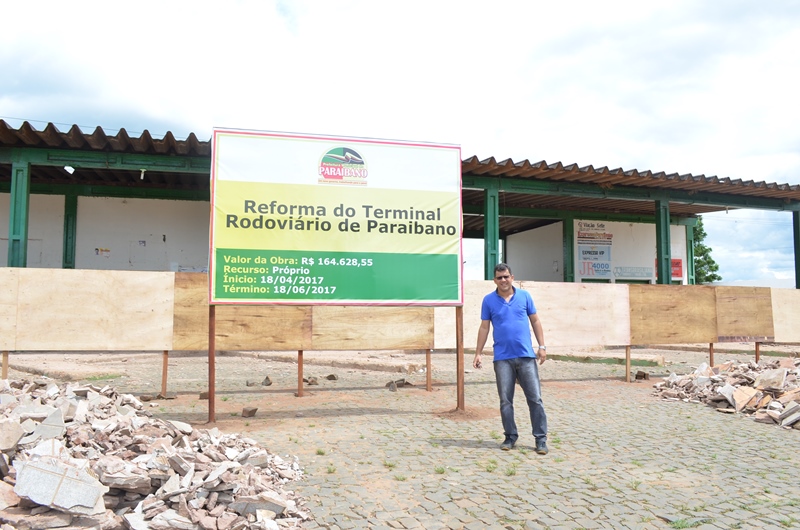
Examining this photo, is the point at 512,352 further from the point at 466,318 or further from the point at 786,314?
the point at 786,314

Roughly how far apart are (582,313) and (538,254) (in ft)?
47.1

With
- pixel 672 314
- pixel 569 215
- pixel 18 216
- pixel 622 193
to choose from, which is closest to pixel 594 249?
pixel 569 215

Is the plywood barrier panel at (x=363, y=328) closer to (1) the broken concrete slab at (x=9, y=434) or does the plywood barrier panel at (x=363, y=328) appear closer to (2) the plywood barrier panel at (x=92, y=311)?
(2) the plywood barrier panel at (x=92, y=311)

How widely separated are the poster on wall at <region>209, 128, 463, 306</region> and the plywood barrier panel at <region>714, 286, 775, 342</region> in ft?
23.3

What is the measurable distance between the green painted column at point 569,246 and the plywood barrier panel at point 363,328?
14146 mm

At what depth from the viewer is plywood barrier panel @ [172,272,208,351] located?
8.98 metres

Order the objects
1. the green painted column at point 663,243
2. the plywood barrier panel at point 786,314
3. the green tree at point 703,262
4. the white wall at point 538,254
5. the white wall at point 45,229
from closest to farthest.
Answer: the plywood barrier panel at point 786,314 < the white wall at point 45,229 < the green painted column at point 663,243 < the white wall at point 538,254 < the green tree at point 703,262

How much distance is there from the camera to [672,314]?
11484 mm

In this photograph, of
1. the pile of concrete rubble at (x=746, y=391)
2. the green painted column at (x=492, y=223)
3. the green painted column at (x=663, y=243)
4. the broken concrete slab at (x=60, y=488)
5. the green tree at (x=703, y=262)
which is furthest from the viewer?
the green tree at (x=703, y=262)

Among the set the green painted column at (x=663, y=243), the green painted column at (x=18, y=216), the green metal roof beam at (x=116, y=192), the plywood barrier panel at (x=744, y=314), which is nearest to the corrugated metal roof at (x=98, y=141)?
the green painted column at (x=18, y=216)

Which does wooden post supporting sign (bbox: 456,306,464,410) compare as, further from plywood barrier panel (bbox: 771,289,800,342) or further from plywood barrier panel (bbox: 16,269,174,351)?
plywood barrier panel (bbox: 771,289,800,342)

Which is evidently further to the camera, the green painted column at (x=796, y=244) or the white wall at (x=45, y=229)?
the green painted column at (x=796, y=244)

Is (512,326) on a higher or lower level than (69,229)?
lower

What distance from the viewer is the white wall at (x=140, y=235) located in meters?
17.1
